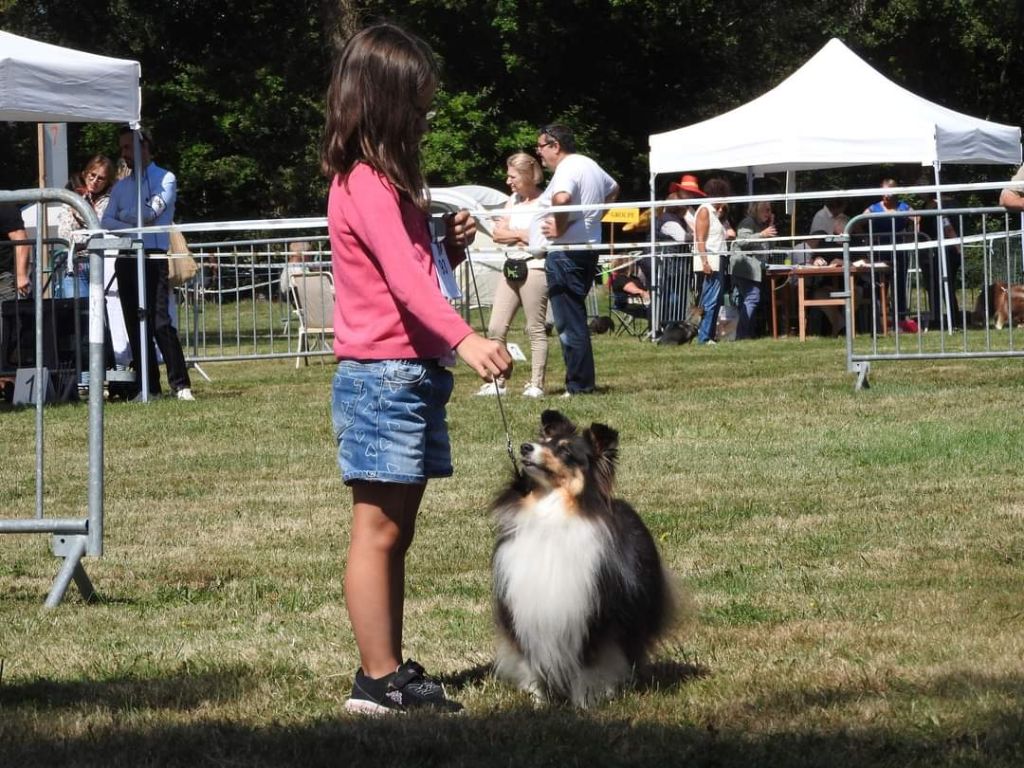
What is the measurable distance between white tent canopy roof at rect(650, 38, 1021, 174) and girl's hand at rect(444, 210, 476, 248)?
575 inches

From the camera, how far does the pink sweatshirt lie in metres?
3.93

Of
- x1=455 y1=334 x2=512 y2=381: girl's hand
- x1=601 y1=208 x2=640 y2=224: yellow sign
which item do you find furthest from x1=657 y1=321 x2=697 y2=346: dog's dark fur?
x1=455 y1=334 x2=512 y2=381: girl's hand

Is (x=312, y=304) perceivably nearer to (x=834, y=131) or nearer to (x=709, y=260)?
(x=709, y=260)

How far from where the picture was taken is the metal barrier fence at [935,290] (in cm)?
1302

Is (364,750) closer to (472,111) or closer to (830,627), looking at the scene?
(830,627)

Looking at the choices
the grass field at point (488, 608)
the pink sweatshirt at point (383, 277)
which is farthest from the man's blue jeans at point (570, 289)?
the pink sweatshirt at point (383, 277)

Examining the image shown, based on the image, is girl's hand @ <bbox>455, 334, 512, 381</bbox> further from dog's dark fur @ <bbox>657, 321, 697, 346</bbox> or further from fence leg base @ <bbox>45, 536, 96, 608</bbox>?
dog's dark fur @ <bbox>657, 321, 697, 346</bbox>

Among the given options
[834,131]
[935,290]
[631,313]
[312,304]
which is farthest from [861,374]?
[631,313]

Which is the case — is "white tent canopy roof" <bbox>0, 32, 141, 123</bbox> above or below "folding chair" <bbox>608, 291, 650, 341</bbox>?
above

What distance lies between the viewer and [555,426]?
4285 millimetres

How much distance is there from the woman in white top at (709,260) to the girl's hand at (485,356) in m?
14.3

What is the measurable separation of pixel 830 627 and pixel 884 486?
2.82 m

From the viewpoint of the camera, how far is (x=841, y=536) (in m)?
6.69

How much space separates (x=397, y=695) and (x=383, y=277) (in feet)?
3.65
